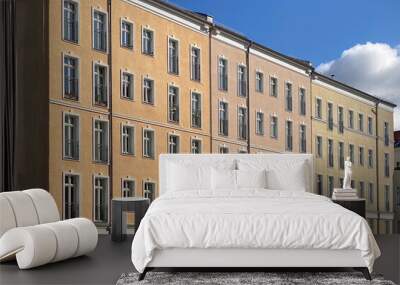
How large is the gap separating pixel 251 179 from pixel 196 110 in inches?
92.9

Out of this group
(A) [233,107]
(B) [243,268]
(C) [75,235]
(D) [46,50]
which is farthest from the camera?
(A) [233,107]

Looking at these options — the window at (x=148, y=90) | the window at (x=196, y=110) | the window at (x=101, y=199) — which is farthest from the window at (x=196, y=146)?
the window at (x=101, y=199)

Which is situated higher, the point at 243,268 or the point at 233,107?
the point at 233,107

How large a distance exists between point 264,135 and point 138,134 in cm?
180

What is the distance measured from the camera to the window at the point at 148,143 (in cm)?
852

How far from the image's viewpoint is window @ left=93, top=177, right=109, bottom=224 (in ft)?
26.7

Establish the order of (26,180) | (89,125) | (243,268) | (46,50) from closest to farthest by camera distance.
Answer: (243,268)
(26,180)
(46,50)
(89,125)

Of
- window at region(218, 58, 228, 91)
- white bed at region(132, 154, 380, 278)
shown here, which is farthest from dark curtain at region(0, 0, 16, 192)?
window at region(218, 58, 228, 91)

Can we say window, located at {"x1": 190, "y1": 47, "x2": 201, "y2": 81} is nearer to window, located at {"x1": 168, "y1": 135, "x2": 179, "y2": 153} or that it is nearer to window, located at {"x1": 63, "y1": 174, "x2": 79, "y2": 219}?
window, located at {"x1": 168, "y1": 135, "x2": 179, "y2": 153}

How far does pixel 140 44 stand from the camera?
27.9ft

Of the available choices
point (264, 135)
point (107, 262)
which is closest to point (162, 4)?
point (264, 135)

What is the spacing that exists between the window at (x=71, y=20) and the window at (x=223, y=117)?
219 centimetres

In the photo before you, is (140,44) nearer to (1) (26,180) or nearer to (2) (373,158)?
(1) (26,180)

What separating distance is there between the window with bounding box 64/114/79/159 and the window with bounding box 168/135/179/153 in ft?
4.31
